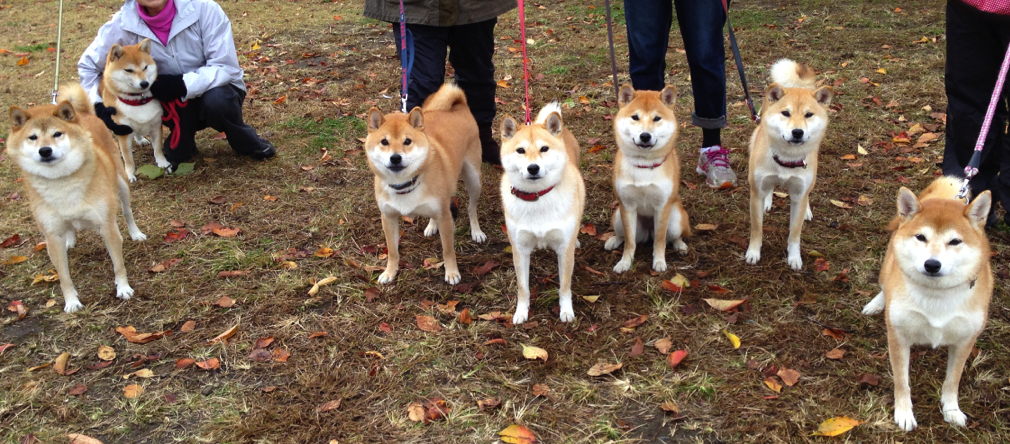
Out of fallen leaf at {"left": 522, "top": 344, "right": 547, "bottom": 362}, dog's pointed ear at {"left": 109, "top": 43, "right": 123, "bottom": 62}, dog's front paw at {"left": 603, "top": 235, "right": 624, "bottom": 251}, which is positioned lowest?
dog's front paw at {"left": 603, "top": 235, "right": 624, "bottom": 251}

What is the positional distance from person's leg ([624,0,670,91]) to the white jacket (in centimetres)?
356

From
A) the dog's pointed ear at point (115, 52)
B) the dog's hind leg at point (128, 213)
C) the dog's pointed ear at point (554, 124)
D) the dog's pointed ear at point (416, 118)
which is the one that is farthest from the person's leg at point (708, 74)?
the dog's pointed ear at point (115, 52)

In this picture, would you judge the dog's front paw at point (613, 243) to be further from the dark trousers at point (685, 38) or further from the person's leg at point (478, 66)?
the person's leg at point (478, 66)

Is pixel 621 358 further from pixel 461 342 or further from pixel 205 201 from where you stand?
pixel 205 201

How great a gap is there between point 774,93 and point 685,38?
1102mm

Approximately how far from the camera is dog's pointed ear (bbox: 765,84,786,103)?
A: 3.71m

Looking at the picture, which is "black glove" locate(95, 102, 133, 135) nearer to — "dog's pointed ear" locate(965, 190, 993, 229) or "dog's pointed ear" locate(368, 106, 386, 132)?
"dog's pointed ear" locate(368, 106, 386, 132)

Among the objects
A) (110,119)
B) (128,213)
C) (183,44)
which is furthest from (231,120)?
(128,213)

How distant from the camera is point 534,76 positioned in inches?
312

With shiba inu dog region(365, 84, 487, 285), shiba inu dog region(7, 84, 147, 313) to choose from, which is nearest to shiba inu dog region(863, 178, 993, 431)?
shiba inu dog region(365, 84, 487, 285)

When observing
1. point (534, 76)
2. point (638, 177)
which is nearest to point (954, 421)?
point (638, 177)

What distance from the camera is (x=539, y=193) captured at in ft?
10.9

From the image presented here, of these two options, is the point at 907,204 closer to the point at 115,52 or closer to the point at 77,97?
the point at 77,97

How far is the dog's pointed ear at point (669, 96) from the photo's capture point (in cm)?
381
